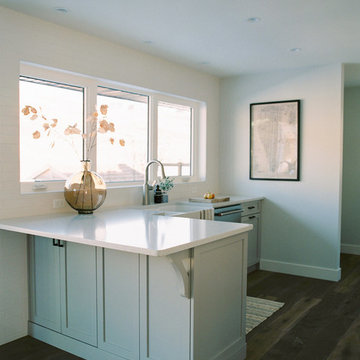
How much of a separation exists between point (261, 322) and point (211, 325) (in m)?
1.15

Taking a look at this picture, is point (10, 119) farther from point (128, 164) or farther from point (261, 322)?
point (261, 322)

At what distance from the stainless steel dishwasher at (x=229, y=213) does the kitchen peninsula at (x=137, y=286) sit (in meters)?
1.31

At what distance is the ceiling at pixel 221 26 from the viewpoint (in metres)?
2.97

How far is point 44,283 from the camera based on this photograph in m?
3.12

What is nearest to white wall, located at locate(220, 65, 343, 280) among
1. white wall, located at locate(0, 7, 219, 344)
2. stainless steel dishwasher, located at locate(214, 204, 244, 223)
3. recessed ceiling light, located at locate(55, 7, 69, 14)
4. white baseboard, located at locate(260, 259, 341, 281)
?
white baseboard, located at locate(260, 259, 341, 281)

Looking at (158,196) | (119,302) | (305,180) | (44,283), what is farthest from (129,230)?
(305,180)

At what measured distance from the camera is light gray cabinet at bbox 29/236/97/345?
2.84 m

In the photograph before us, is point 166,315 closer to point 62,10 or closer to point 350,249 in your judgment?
point 62,10

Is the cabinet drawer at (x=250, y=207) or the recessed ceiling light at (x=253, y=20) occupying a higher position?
the recessed ceiling light at (x=253, y=20)

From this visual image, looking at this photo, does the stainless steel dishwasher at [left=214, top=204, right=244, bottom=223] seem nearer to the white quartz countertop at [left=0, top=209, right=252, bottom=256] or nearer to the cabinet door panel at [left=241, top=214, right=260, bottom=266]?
the cabinet door panel at [left=241, top=214, right=260, bottom=266]

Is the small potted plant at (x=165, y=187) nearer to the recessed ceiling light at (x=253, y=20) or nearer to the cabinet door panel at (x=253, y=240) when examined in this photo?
the cabinet door panel at (x=253, y=240)

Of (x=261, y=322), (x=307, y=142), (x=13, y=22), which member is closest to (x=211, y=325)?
(x=261, y=322)

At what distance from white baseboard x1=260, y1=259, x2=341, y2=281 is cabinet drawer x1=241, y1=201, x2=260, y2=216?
0.68 metres

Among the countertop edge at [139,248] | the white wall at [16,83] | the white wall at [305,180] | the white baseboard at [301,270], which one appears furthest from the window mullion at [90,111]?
the white baseboard at [301,270]
